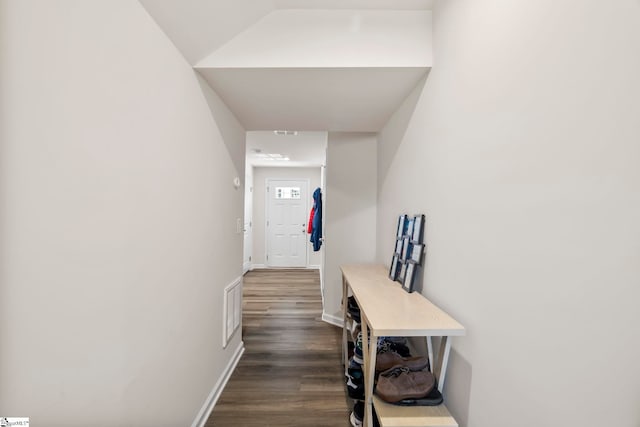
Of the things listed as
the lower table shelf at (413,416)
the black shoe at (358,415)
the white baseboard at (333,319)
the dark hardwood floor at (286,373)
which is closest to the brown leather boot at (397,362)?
the lower table shelf at (413,416)

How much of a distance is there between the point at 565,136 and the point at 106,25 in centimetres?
143

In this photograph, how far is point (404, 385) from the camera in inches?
50.3

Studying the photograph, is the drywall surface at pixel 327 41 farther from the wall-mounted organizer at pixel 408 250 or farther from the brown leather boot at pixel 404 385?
the brown leather boot at pixel 404 385

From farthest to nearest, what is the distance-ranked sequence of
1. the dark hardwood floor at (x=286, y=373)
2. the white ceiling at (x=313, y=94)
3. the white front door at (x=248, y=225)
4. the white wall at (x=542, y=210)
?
the white front door at (x=248, y=225), the dark hardwood floor at (x=286, y=373), the white ceiling at (x=313, y=94), the white wall at (x=542, y=210)

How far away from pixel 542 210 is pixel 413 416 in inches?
39.9

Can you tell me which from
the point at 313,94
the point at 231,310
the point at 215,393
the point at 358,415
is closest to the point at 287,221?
the point at 231,310

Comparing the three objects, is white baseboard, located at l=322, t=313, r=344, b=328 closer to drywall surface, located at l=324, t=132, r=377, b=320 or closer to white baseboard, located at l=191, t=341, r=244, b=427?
drywall surface, located at l=324, t=132, r=377, b=320

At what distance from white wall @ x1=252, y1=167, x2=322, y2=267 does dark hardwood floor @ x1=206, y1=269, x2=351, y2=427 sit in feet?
8.09

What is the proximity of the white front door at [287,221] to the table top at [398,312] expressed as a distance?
15.0ft

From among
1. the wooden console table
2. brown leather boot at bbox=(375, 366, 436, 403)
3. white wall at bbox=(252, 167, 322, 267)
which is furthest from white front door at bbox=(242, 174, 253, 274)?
brown leather boot at bbox=(375, 366, 436, 403)

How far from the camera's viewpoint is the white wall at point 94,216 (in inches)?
25.7

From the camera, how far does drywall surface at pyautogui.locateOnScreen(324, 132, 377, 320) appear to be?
10.4 feet

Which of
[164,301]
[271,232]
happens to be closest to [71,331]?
[164,301]

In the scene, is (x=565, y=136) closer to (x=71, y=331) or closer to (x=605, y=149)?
(x=605, y=149)
